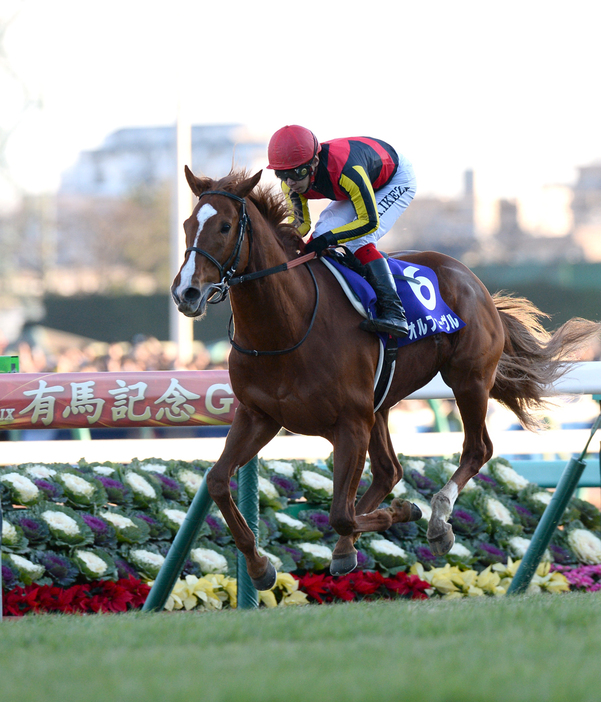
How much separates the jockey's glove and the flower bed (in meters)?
1.38

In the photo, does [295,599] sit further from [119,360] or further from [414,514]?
[119,360]

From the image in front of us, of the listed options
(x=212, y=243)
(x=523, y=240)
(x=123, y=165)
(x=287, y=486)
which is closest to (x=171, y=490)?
(x=287, y=486)

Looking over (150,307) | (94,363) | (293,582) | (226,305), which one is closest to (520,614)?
(293,582)

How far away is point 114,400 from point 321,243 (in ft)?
4.05

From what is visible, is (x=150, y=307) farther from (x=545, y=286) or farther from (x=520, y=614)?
(x=520, y=614)

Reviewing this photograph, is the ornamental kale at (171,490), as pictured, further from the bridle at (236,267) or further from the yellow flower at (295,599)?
the bridle at (236,267)

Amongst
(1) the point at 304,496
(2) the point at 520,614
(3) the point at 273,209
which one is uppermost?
(3) the point at 273,209

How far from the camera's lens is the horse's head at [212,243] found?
9.60ft

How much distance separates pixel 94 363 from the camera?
10.1 metres

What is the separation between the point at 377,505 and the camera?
3.86 metres

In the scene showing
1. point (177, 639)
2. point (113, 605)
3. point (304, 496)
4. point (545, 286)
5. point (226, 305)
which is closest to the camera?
point (177, 639)

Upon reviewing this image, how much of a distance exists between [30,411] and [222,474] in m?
1.04

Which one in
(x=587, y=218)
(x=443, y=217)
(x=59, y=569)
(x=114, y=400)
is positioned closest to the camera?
(x=59, y=569)

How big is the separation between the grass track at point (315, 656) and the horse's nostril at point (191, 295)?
3.31 ft
